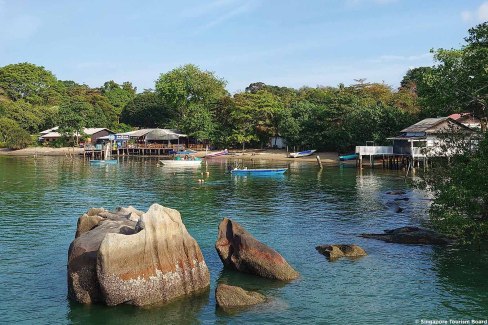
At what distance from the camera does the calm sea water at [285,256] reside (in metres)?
17.2

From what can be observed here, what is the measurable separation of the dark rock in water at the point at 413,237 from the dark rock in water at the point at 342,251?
370cm

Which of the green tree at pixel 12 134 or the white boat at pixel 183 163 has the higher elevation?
the green tree at pixel 12 134

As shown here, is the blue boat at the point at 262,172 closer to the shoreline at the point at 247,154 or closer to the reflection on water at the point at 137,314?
the shoreline at the point at 247,154

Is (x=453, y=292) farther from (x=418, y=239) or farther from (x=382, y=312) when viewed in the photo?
(x=418, y=239)

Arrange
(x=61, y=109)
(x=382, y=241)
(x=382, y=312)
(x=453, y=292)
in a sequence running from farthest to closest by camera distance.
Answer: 1. (x=61, y=109)
2. (x=382, y=241)
3. (x=453, y=292)
4. (x=382, y=312)

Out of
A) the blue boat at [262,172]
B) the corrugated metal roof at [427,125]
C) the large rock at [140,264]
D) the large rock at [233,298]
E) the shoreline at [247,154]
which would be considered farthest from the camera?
the shoreline at [247,154]

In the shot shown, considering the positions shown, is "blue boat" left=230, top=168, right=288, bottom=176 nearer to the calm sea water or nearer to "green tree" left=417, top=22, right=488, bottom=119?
the calm sea water

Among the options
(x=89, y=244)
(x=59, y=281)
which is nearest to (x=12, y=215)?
(x=59, y=281)

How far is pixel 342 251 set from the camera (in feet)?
80.4

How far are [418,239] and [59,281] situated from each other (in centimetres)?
1831

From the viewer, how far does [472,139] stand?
25.3 m

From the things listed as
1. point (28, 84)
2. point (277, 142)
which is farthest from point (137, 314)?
point (28, 84)

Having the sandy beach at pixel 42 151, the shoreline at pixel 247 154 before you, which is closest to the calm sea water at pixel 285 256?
the shoreline at pixel 247 154

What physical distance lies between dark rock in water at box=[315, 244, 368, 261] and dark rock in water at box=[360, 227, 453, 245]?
370 centimetres
